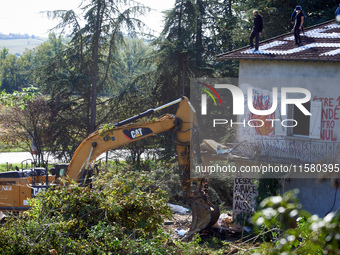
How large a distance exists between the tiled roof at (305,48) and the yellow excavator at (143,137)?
11.9 ft

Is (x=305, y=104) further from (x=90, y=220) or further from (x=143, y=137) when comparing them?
(x=90, y=220)

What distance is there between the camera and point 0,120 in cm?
2873

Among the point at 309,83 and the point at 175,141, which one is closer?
the point at 175,141

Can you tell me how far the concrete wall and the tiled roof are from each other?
1.28ft

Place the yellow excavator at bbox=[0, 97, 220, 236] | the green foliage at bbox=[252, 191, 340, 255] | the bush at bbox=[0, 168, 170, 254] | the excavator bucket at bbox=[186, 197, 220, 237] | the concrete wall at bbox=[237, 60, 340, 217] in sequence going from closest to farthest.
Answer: the green foliage at bbox=[252, 191, 340, 255]
the bush at bbox=[0, 168, 170, 254]
the yellow excavator at bbox=[0, 97, 220, 236]
the excavator bucket at bbox=[186, 197, 220, 237]
the concrete wall at bbox=[237, 60, 340, 217]

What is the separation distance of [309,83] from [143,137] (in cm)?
632

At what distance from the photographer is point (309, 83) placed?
1551 cm

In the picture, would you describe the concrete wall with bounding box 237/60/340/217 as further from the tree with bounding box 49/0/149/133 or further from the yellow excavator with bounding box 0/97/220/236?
the tree with bounding box 49/0/149/133

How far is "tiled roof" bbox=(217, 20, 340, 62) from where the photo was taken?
14992 millimetres

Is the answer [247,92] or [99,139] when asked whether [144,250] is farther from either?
[247,92]

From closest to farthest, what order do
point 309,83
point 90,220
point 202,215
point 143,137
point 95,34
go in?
point 90,220
point 143,137
point 202,215
point 309,83
point 95,34

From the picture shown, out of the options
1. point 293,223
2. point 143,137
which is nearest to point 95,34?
point 143,137

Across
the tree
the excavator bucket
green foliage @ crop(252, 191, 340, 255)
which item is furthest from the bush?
the tree

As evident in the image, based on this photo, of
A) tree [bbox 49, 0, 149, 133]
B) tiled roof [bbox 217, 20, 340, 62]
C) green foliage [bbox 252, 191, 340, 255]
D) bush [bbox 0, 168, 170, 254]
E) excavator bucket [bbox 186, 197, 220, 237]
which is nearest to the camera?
green foliage [bbox 252, 191, 340, 255]
